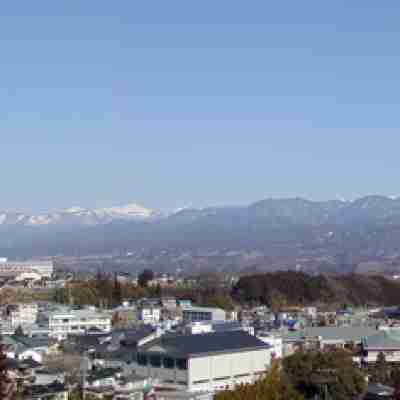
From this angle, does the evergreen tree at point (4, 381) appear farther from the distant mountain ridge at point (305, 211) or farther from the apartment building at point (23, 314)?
the distant mountain ridge at point (305, 211)

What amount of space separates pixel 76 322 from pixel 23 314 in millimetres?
3267

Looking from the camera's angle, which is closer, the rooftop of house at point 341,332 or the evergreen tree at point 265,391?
the evergreen tree at point 265,391

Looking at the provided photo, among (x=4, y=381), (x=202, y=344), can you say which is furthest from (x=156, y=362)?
(x=4, y=381)

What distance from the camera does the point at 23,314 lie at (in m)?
33.2

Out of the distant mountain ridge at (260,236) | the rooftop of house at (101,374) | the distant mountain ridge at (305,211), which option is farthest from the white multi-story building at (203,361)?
the distant mountain ridge at (305,211)

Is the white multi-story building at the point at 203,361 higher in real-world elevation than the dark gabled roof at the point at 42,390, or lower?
higher

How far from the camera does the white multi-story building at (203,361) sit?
65.2ft

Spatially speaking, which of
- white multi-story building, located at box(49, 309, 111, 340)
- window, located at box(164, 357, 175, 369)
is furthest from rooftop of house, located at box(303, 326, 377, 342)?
window, located at box(164, 357, 175, 369)

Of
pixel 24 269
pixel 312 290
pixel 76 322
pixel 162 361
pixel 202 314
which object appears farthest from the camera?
pixel 24 269

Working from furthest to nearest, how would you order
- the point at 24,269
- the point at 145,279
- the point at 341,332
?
the point at 24,269
the point at 145,279
the point at 341,332

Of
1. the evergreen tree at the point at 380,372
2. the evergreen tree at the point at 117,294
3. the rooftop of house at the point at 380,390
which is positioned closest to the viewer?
the rooftop of house at the point at 380,390

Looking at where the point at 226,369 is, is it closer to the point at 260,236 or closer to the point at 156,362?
the point at 156,362

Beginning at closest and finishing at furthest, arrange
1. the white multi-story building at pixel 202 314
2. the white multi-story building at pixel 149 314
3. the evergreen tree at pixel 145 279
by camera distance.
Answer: the white multi-story building at pixel 202 314
the white multi-story building at pixel 149 314
the evergreen tree at pixel 145 279

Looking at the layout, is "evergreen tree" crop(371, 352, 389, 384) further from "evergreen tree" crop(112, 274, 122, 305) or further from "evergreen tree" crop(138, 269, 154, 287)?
"evergreen tree" crop(138, 269, 154, 287)
